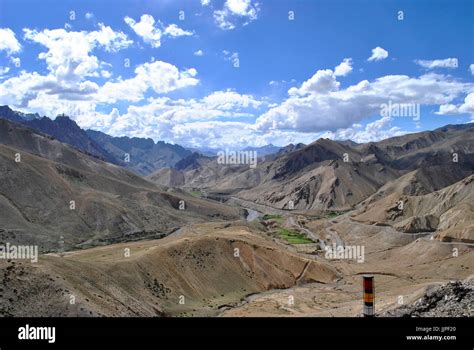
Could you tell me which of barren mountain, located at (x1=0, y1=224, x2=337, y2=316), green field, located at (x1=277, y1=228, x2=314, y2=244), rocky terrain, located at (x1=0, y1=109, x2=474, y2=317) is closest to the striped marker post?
rocky terrain, located at (x1=0, y1=109, x2=474, y2=317)

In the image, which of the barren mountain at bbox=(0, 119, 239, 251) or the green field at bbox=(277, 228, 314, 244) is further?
the green field at bbox=(277, 228, 314, 244)

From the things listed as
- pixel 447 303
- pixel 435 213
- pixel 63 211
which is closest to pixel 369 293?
pixel 447 303

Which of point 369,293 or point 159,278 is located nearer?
point 369,293

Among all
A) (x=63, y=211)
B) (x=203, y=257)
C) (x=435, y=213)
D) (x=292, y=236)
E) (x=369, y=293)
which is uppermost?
(x=63, y=211)

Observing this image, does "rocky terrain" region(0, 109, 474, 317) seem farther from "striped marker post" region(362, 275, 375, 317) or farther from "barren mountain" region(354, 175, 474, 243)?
"striped marker post" region(362, 275, 375, 317)

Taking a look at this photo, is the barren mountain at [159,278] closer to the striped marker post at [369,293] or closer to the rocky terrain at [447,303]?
the rocky terrain at [447,303]

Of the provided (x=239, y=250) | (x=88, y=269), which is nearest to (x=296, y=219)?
(x=239, y=250)

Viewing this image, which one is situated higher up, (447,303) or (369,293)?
(369,293)

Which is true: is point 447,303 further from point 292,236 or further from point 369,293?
point 292,236
